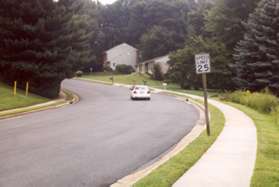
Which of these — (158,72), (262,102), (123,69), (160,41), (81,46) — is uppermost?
A: (160,41)

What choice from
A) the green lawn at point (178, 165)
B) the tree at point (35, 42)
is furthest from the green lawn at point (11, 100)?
the green lawn at point (178, 165)

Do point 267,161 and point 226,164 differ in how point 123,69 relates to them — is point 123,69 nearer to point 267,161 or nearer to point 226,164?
point 267,161

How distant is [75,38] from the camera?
114 feet

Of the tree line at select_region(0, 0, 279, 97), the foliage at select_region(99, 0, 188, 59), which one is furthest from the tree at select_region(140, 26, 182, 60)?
the tree line at select_region(0, 0, 279, 97)

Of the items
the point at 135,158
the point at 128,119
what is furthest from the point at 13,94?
the point at 135,158

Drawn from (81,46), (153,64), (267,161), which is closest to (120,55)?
(153,64)

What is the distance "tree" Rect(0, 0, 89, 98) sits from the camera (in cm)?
3102

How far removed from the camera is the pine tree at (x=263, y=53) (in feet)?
124

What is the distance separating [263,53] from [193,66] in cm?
1362

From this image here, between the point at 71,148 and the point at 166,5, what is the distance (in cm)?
8083

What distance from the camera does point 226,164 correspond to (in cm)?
930

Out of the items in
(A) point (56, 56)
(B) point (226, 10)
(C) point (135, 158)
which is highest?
(B) point (226, 10)

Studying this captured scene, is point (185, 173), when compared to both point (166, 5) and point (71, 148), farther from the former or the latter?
point (166, 5)

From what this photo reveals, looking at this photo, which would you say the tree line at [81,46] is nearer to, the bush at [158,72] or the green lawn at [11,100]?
the green lawn at [11,100]
